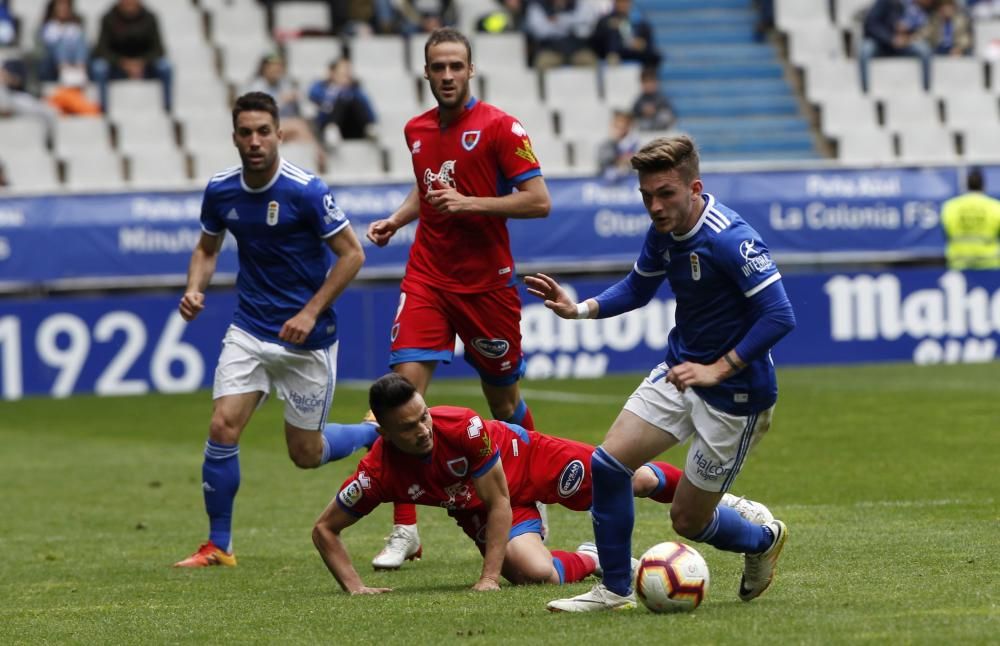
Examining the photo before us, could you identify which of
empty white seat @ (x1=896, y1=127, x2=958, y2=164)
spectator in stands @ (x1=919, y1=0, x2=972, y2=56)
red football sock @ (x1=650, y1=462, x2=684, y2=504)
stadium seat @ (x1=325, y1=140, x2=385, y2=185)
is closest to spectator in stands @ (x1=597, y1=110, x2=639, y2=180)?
stadium seat @ (x1=325, y1=140, x2=385, y2=185)

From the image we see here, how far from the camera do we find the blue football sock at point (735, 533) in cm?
705

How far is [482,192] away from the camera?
30.1 feet

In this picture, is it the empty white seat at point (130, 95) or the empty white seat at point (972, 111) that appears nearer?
the empty white seat at point (130, 95)

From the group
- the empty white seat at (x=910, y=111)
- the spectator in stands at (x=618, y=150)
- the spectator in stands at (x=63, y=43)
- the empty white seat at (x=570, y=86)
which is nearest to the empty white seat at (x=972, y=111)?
the empty white seat at (x=910, y=111)

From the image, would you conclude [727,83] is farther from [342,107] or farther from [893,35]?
[342,107]

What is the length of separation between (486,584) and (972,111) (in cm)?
2027

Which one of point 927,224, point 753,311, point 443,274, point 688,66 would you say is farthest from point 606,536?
point 688,66

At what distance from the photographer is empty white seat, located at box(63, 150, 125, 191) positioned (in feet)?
72.3

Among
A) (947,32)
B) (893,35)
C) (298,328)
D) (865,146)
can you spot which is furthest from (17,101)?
(298,328)

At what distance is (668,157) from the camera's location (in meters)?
6.68

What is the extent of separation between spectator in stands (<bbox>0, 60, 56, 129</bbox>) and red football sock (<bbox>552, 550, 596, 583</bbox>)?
51.7ft

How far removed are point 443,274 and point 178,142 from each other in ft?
47.7

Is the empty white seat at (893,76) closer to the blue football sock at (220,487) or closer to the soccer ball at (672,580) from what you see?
the blue football sock at (220,487)

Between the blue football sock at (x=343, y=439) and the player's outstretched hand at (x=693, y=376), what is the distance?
3329mm
